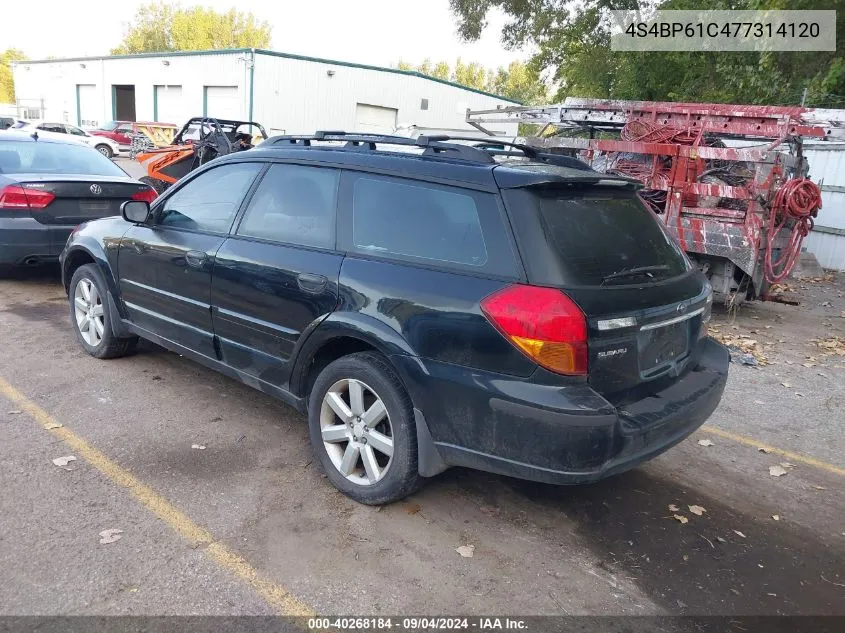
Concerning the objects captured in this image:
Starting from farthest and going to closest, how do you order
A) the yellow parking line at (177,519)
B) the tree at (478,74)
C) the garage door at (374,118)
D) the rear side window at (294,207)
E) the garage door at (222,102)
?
1. the tree at (478,74)
2. the garage door at (374,118)
3. the garage door at (222,102)
4. the rear side window at (294,207)
5. the yellow parking line at (177,519)

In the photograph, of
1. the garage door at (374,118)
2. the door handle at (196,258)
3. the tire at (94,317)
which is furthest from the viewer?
the garage door at (374,118)

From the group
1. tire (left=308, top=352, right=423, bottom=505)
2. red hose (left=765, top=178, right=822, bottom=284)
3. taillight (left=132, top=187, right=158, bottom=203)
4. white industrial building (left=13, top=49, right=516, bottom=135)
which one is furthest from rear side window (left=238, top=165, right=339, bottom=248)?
white industrial building (left=13, top=49, right=516, bottom=135)

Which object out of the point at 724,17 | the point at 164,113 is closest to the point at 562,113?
the point at 724,17

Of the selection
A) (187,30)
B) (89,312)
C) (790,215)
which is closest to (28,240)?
(89,312)

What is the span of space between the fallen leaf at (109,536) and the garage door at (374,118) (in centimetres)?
2968

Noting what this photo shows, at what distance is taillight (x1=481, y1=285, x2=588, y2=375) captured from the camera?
9.01 ft

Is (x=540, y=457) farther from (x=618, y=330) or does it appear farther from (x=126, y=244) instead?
(x=126, y=244)

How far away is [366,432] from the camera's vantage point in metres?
3.37

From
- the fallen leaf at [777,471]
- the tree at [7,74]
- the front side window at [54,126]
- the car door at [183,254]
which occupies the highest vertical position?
the tree at [7,74]

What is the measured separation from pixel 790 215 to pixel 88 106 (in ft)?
136

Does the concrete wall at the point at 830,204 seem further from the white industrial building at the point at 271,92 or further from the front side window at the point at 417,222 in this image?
the white industrial building at the point at 271,92

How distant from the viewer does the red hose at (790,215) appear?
286 inches

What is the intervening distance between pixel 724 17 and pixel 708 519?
1531 cm

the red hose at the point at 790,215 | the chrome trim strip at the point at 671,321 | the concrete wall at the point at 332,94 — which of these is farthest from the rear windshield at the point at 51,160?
the concrete wall at the point at 332,94
